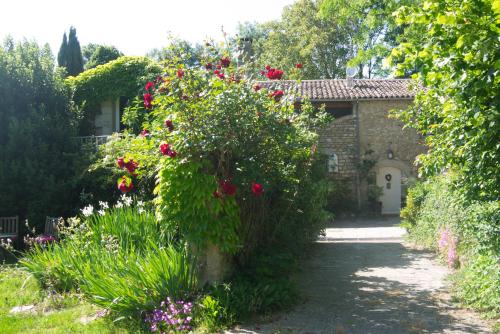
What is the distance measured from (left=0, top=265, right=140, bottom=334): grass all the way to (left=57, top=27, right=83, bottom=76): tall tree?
2051 cm

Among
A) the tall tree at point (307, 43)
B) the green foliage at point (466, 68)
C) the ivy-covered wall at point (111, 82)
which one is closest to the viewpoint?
the green foliage at point (466, 68)

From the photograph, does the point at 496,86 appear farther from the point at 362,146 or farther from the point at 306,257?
the point at 362,146

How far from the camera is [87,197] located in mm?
11891

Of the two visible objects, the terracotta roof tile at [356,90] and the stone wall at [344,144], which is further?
the stone wall at [344,144]

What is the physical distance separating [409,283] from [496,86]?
466 cm

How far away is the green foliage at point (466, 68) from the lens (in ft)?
10.6

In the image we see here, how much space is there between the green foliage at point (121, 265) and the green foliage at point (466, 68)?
10.4 feet

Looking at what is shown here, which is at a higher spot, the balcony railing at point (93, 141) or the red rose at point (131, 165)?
the balcony railing at point (93, 141)

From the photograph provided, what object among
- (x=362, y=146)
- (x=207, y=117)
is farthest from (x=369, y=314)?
(x=362, y=146)

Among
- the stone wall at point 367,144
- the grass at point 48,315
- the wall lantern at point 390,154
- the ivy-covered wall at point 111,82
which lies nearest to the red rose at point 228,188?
the grass at point 48,315

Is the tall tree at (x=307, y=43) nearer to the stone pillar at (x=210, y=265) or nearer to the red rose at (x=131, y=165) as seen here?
the red rose at (x=131, y=165)

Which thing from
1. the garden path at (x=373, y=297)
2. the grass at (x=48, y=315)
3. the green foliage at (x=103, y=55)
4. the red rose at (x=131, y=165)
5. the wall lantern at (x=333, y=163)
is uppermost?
the green foliage at (x=103, y=55)

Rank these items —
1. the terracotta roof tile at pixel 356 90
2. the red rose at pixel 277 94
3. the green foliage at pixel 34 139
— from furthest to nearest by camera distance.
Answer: the terracotta roof tile at pixel 356 90
the green foliage at pixel 34 139
the red rose at pixel 277 94

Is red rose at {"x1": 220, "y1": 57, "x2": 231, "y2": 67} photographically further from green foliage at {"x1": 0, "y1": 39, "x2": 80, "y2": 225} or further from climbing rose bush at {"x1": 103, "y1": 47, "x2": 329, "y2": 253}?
green foliage at {"x1": 0, "y1": 39, "x2": 80, "y2": 225}
